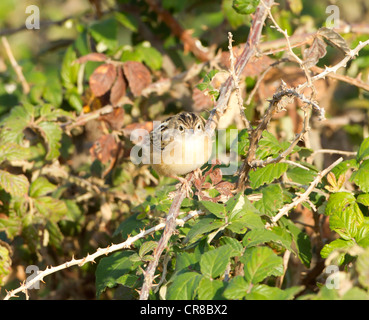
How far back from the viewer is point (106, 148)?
3699mm

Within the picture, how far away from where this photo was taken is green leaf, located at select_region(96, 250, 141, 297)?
236cm

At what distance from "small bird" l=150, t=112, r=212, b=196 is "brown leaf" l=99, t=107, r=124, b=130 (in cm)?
32

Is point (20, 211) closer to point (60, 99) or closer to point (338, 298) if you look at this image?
point (60, 99)

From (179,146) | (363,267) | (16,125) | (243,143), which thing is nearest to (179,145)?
(179,146)

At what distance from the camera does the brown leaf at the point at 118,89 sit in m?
3.80

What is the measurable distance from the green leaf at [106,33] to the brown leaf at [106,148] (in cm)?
89

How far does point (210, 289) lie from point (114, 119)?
228 cm

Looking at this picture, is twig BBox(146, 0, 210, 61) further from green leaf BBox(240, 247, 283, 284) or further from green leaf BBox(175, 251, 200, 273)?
green leaf BBox(240, 247, 283, 284)

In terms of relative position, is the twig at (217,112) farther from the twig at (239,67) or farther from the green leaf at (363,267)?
the green leaf at (363,267)

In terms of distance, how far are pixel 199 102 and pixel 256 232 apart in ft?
5.36

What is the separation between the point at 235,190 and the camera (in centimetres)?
258

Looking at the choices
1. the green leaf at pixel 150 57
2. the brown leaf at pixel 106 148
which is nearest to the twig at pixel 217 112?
the brown leaf at pixel 106 148

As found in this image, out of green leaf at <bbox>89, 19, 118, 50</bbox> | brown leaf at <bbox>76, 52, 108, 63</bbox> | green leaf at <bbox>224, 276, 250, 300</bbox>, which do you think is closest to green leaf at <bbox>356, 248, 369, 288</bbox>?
green leaf at <bbox>224, 276, 250, 300</bbox>

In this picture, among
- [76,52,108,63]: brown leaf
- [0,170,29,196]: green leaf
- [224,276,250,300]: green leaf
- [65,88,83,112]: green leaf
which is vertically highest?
[76,52,108,63]: brown leaf
